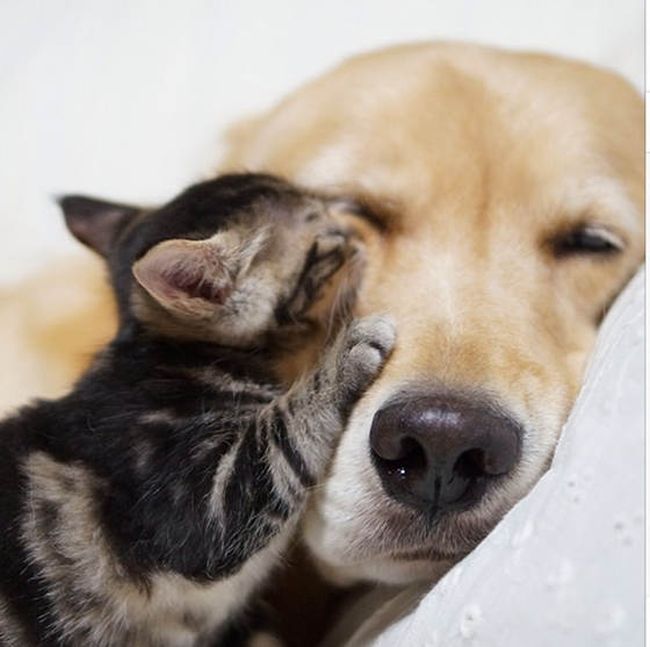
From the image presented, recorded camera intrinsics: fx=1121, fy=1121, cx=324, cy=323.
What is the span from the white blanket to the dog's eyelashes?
43 cm

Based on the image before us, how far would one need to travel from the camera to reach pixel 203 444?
43.8 inches

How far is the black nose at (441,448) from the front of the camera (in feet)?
3.44

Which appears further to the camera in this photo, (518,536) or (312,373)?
(312,373)

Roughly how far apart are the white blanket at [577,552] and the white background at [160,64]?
139cm

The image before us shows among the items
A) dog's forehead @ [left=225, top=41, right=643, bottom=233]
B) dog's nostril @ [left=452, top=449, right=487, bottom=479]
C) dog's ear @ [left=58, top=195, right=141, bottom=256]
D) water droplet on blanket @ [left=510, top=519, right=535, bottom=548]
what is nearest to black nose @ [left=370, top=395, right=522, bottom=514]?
dog's nostril @ [left=452, top=449, right=487, bottom=479]

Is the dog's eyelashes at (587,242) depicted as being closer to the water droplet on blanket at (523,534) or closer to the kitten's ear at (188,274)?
the kitten's ear at (188,274)

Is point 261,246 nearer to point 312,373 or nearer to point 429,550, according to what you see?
point 312,373

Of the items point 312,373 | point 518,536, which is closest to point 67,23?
point 312,373

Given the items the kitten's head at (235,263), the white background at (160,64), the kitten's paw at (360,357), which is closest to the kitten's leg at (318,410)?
the kitten's paw at (360,357)

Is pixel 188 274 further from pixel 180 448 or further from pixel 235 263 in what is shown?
pixel 180 448

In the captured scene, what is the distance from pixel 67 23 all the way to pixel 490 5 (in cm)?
90

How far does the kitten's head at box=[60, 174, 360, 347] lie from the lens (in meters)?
1.16

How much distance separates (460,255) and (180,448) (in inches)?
17.7

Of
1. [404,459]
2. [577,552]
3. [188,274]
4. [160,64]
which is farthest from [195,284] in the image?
[160,64]
